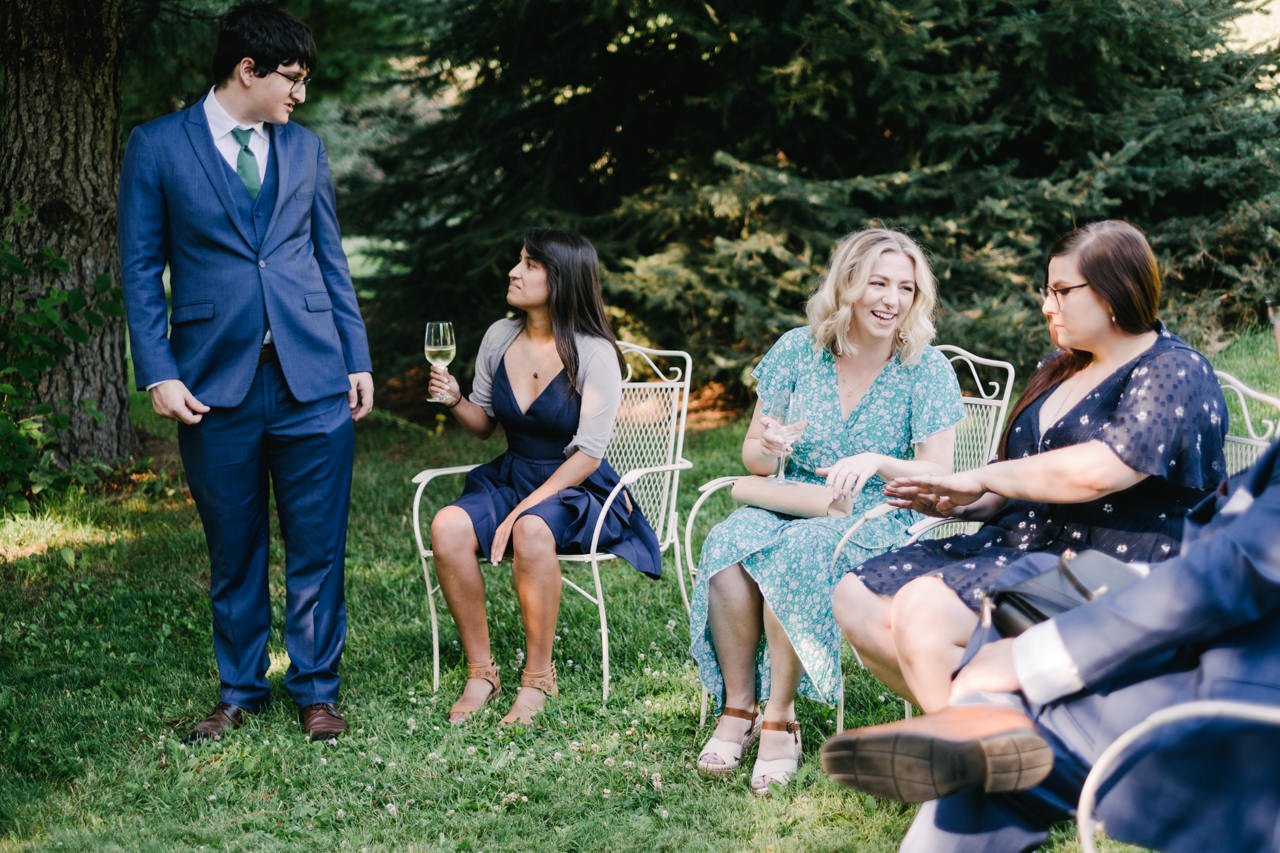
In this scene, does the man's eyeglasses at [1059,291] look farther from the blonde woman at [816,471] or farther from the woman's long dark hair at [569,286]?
the woman's long dark hair at [569,286]

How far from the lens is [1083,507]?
2453 mm

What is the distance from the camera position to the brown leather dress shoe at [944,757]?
5.18ft

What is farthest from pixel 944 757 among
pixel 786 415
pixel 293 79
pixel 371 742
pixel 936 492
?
pixel 293 79

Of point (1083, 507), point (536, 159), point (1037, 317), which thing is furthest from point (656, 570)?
point (536, 159)

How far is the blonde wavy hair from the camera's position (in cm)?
312

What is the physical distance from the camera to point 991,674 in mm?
1774

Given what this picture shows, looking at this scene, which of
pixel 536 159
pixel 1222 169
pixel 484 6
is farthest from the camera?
pixel 536 159

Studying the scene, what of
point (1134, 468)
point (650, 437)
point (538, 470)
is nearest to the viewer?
point (1134, 468)

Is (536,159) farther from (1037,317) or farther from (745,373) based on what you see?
(1037,317)

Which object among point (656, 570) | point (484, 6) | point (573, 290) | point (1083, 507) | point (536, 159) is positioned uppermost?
point (484, 6)

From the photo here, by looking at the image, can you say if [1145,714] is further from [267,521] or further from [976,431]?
[267,521]

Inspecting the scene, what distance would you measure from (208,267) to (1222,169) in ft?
18.2

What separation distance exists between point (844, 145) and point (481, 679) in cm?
498

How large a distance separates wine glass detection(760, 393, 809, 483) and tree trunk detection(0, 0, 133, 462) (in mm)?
3664
